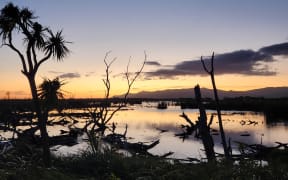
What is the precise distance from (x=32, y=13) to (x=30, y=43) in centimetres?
113

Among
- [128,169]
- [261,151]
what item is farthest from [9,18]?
[261,151]

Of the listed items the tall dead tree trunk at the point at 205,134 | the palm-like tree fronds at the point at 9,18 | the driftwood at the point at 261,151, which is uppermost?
the palm-like tree fronds at the point at 9,18

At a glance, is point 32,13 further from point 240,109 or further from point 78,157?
point 240,109

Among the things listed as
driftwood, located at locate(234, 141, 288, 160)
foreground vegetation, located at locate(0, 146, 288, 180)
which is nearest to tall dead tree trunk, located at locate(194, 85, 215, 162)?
driftwood, located at locate(234, 141, 288, 160)

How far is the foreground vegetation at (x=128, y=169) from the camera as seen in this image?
7.27 metres

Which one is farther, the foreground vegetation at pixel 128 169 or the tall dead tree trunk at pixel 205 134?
the tall dead tree trunk at pixel 205 134

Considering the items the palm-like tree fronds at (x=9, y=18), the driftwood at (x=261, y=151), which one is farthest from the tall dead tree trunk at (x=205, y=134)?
the palm-like tree fronds at (x=9, y=18)

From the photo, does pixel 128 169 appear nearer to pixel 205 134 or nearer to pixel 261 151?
pixel 205 134

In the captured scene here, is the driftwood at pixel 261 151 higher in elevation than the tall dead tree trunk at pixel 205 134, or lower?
lower

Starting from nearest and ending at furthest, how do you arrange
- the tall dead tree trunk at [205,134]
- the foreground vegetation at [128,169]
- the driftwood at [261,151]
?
the foreground vegetation at [128,169], the driftwood at [261,151], the tall dead tree trunk at [205,134]

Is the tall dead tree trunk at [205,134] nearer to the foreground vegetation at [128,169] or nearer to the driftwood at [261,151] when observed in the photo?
the driftwood at [261,151]

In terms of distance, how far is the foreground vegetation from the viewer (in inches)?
286

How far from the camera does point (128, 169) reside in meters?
9.62

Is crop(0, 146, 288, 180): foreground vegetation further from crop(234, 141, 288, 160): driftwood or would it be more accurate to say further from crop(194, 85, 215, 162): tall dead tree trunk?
crop(194, 85, 215, 162): tall dead tree trunk
